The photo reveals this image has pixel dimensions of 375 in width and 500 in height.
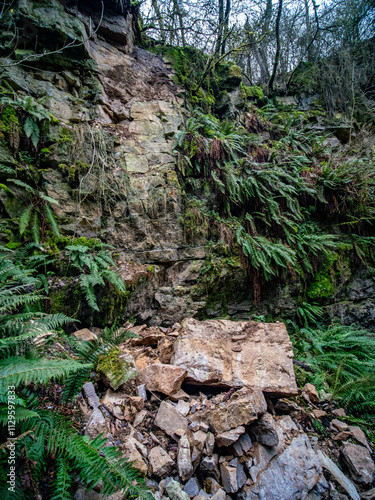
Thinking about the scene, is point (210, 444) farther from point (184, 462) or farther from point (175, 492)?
point (175, 492)

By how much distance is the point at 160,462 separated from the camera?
5.40 feet

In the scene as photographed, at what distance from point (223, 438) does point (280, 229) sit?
13.1 ft

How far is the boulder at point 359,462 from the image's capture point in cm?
190

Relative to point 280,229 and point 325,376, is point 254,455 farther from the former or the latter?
point 280,229

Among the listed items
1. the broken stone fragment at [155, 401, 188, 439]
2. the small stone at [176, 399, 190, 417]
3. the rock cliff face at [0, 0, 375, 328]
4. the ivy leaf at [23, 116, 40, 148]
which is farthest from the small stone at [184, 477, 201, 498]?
the ivy leaf at [23, 116, 40, 148]

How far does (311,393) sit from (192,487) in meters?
1.70

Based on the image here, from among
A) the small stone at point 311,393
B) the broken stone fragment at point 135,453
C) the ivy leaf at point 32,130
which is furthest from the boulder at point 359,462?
the ivy leaf at point 32,130

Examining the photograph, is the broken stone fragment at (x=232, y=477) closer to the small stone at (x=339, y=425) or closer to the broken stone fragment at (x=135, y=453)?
the broken stone fragment at (x=135, y=453)

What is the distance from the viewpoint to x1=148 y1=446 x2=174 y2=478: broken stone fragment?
1.60 metres

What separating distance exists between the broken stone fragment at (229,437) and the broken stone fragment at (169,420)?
0.99ft

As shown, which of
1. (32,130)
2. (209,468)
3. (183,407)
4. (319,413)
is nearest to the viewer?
(209,468)

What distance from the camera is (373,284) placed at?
5.01 meters

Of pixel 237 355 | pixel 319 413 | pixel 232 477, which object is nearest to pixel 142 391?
pixel 232 477

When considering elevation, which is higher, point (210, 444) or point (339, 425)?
point (210, 444)
